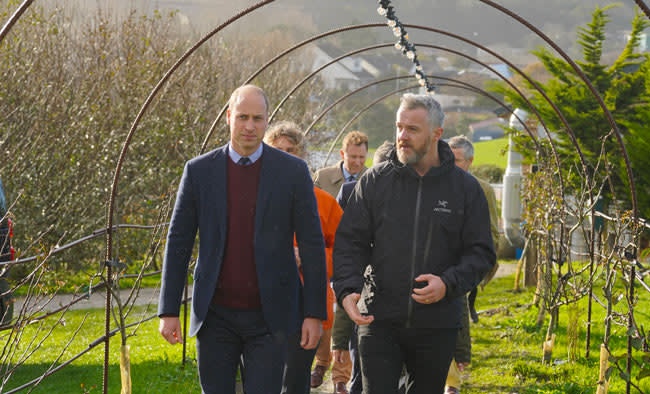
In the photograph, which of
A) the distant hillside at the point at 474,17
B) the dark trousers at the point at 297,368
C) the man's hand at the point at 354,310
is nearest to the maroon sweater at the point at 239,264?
the man's hand at the point at 354,310

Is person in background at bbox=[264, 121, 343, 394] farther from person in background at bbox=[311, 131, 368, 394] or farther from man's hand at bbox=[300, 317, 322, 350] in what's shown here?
person in background at bbox=[311, 131, 368, 394]

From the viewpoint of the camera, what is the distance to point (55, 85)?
12648mm

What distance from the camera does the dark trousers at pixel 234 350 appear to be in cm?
312

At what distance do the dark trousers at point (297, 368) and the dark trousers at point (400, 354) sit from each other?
0.76m

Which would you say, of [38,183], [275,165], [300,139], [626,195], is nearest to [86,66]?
[38,183]

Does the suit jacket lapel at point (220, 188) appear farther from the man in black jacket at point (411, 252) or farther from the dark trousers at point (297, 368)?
the dark trousers at point (297, 368)

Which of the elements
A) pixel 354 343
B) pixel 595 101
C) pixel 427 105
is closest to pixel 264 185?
pixel 427 105

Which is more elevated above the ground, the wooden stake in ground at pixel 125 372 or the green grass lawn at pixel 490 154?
the green grass lawn at pixel 490 154

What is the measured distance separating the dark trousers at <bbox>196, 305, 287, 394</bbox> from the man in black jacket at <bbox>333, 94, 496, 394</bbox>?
0.37 metres

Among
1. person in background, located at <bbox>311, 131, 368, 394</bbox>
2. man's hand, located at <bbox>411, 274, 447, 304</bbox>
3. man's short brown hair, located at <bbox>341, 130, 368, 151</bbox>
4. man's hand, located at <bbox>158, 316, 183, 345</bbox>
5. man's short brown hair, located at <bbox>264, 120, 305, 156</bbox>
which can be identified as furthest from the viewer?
man's short brown hair, located at <bbox>341, 130, 368, 151</bbox>

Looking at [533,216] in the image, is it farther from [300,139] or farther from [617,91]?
[300,139]

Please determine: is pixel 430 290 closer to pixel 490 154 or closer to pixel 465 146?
pixel 465 146

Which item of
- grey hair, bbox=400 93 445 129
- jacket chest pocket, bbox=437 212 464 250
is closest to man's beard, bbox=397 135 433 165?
grey hair, bbox=400 93 445 129

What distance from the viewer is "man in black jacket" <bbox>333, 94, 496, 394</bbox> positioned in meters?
3.20
